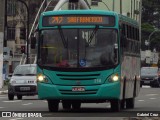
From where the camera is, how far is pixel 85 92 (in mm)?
24453

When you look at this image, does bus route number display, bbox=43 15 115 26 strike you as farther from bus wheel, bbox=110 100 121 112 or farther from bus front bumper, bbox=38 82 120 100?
bus wheel, bbox=110 100 121 112

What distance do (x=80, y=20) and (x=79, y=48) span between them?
95cm

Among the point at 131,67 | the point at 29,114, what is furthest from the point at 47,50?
the point at 131,67

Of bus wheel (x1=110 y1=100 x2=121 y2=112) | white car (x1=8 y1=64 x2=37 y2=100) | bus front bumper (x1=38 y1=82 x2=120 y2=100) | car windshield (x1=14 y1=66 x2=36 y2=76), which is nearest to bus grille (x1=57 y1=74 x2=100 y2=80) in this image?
bus front bumper (x1=38 y1=82 x2=120 y2=100)

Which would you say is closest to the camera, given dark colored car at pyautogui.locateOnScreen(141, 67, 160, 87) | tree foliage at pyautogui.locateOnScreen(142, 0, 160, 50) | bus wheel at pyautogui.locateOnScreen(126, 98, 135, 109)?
bus wheel at pyautogui.locateOnScreen(126, 98, 135, 109)

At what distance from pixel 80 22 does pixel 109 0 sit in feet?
296

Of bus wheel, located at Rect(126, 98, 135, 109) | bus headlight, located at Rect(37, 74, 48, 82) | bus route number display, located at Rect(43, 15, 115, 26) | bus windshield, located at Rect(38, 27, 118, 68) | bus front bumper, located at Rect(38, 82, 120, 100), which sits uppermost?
bus route number display, located at Rect(43, 15, 115, 26)

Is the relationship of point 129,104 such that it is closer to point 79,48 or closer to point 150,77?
point 79,48

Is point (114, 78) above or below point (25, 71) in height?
above

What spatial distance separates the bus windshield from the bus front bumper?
0.67m

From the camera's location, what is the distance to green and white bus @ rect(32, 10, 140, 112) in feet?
80.2

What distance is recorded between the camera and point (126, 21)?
88.6 ft

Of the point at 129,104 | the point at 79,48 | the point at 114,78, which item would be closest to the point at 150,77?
the point at 129,104

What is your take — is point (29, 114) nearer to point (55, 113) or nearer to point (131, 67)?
point (55, 113)
